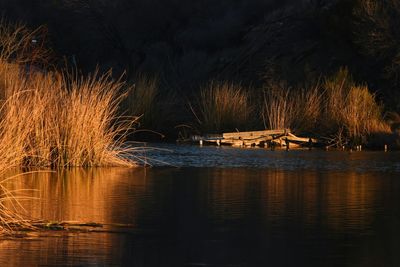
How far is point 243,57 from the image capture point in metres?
48.7

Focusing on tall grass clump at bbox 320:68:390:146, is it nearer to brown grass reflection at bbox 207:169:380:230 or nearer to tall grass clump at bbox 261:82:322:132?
tall grass clump at bbox 261:82:322:132

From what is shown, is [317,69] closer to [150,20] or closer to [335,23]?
[335,23]

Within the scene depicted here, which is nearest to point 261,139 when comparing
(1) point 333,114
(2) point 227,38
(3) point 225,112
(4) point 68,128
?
(1) point 333,114

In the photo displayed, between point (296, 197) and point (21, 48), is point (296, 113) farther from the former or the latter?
point (296, 197)

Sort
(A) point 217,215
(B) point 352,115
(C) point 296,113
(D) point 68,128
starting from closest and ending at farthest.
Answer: (A) point 217,215 < (D) point 68,128 < (B) point 352,115 < (C) point 296,113

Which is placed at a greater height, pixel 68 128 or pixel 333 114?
pixel 333 114

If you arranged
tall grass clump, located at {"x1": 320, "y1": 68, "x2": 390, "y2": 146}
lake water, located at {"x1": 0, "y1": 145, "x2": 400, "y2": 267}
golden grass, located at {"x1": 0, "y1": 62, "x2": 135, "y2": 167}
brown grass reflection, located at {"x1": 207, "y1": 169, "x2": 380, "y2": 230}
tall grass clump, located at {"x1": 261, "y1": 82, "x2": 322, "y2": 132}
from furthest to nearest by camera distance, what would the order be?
tall grass clump, located at {"x1": 261, "y1": 82, "x2": 322, "y2": 132} → tall grass clump, located at {"x1": 320, "y1": 68, "x2": 390, "y2": 146} → golden grass, located at {"x1": 0, "y1": 62, "x2": 135, "y2": 167} → brown grass reflection, located at {"x1": 207, "y1": 169, "x2": 380, "y2": 230} → lake water, located at {"x1": 0, "y1": 145, "x2": 400, "y2": 267}

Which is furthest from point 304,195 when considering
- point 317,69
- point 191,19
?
point 191,19

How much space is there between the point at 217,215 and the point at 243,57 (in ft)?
115

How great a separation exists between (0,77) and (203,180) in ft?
21.8

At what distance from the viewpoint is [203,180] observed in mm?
19469

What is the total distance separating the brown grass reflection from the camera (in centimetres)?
1394

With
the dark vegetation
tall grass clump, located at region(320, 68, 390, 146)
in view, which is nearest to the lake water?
tall grass clump, located at region(320, 68, 390, 146)

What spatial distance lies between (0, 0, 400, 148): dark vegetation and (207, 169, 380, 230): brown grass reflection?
12210mm
